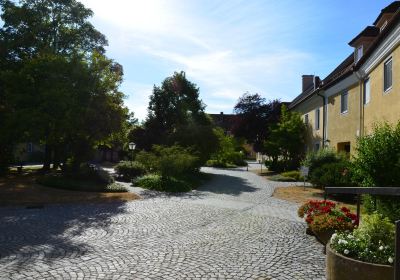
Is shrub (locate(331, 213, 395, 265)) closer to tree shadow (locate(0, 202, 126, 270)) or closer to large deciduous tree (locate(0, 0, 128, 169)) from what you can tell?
tree shadow (locate(0, 202, 126, 270))

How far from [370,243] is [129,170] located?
65.7 feet

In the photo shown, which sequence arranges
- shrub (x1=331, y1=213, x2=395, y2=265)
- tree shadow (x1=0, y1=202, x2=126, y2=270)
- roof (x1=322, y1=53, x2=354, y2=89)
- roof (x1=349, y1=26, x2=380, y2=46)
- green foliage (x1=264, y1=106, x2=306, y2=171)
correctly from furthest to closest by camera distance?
green foliage (x1=264, y1=106, x2=306, y2=171) < roof (x1=322, y1=53, x2=354, y2=89) < roof (x1=349, y1=26, x2=380, y2=46) < tree shadow (x1=0, y1=202, x2=126, y2=270) < shrub (x1=331, y1=213, x2=395, y2=265)

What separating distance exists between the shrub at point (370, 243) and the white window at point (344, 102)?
16654mm

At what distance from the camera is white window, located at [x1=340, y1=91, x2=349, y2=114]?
21281 mm

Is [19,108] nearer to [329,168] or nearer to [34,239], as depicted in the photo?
[34,239]

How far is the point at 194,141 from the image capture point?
27.4m

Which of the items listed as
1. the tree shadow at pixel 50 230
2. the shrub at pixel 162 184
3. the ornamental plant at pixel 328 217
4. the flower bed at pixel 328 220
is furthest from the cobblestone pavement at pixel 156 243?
the shrub at pixel 162 184

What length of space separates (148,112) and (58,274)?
94.3 feet

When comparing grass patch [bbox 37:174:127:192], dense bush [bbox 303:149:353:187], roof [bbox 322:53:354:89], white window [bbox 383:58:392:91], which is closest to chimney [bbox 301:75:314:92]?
roof [bbox 322:53:354:89]

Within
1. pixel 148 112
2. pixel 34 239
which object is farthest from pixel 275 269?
pixel 148 112

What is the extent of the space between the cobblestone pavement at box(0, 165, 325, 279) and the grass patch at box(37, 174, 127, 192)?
14.0 ft

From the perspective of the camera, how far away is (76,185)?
1848 centimetres

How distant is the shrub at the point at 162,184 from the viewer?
19500 millimetres

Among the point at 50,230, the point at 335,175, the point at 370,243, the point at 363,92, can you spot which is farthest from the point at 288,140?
the point at 370,243
